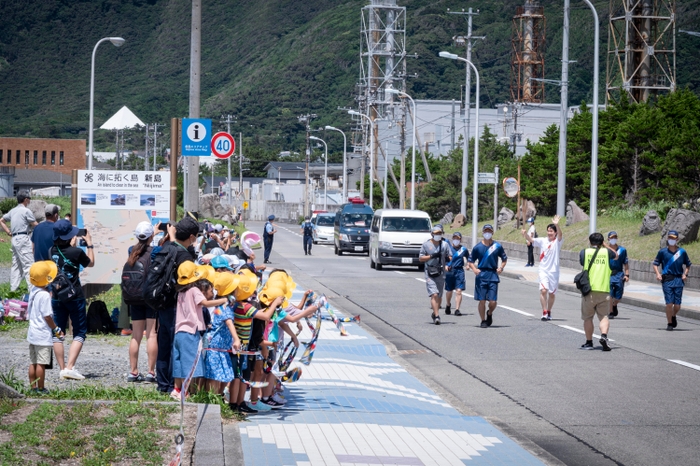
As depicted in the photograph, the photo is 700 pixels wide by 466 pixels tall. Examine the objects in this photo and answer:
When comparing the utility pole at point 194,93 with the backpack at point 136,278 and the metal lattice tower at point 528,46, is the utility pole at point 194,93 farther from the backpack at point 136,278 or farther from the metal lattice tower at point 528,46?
the metal lattice tower at point 528,46

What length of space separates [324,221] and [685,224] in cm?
3260

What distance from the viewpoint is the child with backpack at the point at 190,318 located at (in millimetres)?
8273

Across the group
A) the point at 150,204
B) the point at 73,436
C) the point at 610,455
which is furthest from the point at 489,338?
the point at 73,436

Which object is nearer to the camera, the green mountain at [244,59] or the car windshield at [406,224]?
the car windshield at [406,224]

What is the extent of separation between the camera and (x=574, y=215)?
40.0 meters

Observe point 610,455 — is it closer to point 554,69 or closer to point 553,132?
point 553,132

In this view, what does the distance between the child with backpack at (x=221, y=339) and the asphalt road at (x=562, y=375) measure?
2.64 metres

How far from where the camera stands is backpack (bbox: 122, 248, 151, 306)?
1007 centimetres

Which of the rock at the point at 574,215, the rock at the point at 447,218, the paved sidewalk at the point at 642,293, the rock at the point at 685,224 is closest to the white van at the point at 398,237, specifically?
the paved sidewalk at the point at 642,293

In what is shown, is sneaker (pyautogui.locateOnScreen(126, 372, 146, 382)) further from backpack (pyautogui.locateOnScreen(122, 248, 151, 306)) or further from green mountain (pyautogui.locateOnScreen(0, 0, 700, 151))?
green mountain (pyautogui.locateOnScreen(0, 0, 700, 151))

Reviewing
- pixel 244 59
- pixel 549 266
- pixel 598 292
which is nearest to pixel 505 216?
pixel 549 266

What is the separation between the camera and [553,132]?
48.3m

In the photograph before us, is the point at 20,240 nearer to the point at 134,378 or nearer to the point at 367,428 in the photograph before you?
the point at 134,378

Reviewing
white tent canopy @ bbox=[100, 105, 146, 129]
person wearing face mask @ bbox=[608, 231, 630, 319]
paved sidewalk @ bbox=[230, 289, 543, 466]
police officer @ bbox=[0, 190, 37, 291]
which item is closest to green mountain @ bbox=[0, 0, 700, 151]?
white tent canopy @ bbox=[100, 105, 146, 129]
